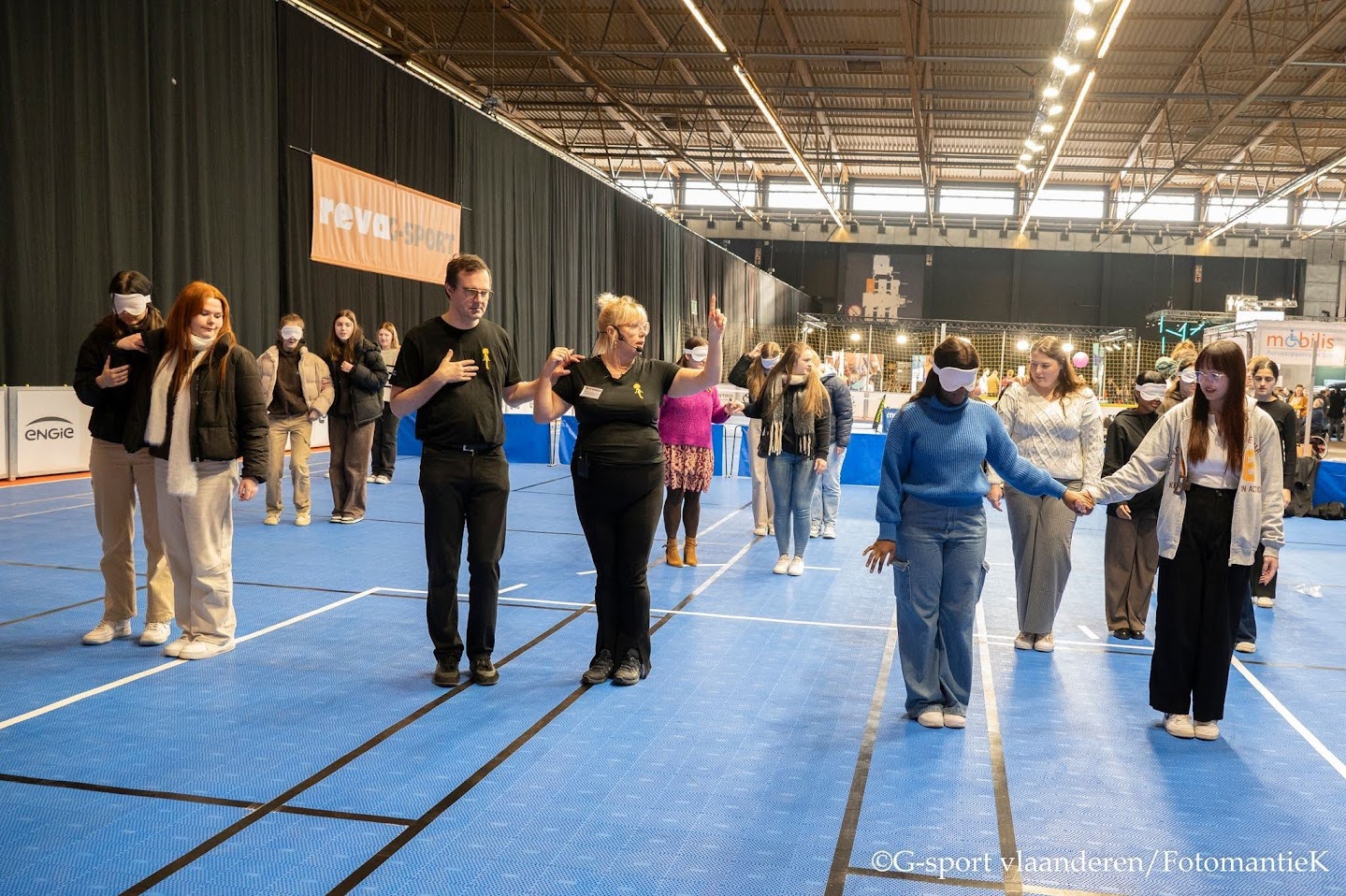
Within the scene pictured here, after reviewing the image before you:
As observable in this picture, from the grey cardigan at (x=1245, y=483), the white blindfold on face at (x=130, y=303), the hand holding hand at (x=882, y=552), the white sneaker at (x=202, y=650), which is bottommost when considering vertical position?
the white sneaker at (x=202, y=650)

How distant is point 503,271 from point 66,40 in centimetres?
826

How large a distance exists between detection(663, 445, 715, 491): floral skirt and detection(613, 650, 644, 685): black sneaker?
2558 mm

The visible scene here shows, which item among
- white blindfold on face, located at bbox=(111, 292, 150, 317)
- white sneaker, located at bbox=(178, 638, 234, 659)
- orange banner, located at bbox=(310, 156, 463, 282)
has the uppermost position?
orange banner, located at bbox=(310, 156, 463, 282)

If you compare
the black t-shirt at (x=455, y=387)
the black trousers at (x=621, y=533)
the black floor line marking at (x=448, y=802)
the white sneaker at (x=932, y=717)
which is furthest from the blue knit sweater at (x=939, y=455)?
the black t-shirt at (x=455, y=387)

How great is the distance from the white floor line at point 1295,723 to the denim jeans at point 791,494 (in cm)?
264

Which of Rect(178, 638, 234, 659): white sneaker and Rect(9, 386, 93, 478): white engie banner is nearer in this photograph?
Rect(178, 638, 234, 659): white sneaker

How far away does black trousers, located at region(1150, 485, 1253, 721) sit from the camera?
378cm

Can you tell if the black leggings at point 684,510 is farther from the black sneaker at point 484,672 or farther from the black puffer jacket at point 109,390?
the black puffer jacket at point 109,390

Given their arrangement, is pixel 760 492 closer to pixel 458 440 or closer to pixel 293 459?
pixel 293 459

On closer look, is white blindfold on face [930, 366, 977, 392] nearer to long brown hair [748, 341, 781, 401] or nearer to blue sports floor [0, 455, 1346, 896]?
blue sports floor [0, 455, 1346, 896]

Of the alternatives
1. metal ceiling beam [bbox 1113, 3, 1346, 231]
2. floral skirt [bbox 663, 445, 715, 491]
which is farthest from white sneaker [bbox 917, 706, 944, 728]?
metal ceiling beam [bbox 1113, 3, 1346, 231]

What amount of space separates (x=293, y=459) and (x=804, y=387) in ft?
12.5

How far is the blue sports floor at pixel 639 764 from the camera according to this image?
2734 millimetres

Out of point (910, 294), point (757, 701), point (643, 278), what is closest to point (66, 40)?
point (757, 701)
